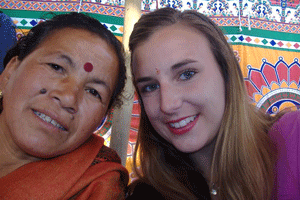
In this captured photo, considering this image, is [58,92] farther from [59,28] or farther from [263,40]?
[263,40]

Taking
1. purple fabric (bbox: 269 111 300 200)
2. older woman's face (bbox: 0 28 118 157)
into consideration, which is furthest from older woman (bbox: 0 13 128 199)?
purple fabric (bbox: 269 111 300 200)

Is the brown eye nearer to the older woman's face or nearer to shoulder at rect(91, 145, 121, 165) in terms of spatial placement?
the older woman's face

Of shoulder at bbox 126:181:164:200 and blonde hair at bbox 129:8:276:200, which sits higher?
blonde hair at bbox 129:8:276:200

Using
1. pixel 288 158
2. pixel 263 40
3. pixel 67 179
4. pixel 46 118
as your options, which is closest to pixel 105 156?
pixel 67 179

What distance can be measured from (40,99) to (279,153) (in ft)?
2.80

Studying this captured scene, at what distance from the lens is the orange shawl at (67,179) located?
27.0 inches

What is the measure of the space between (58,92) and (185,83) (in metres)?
0.46

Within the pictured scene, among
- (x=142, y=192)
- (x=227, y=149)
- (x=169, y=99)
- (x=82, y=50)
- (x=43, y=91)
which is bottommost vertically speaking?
(x=142, y=192)

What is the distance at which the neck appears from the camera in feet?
3.24

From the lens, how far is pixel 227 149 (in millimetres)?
859

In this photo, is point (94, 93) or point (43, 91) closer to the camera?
point (43, 91)

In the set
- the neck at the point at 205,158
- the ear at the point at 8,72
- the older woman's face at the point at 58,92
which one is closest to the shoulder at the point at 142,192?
the neck at the point at 205,158

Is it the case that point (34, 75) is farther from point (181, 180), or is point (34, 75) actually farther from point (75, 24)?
point (181, 180)

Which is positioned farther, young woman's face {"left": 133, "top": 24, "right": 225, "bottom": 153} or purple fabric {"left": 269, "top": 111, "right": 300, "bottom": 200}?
young woman's face {"left": 133, "top": 24, "right": 225, "bottom": 153}
